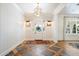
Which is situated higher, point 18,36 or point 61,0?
point 61,0

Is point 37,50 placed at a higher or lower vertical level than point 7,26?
lower

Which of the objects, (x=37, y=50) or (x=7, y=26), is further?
(x=37, y=50)

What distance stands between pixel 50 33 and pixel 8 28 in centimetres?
163

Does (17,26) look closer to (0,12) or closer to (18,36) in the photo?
(18,36)

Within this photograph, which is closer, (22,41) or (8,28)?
(8,28)

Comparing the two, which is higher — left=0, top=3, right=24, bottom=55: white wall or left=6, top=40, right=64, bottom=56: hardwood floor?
left=0, top=3, right=24, bottom=55: white wall

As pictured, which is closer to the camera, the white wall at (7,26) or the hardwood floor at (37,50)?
the white wall at (7,26)

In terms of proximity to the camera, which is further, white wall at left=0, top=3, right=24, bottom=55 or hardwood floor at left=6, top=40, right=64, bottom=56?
hardwood floor at left=6, top=40, right=64, bottom=56

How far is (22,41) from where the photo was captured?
4.93 meters

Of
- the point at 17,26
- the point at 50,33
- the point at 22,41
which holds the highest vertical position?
the point at 17,26

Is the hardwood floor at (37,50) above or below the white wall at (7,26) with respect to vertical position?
below

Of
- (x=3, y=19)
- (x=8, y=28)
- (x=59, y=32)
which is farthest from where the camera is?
(x=59, y=32)

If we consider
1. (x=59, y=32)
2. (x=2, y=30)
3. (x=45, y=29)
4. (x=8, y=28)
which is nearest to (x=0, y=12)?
(x=2, y=30)

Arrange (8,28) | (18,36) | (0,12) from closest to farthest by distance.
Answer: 1. (0,12)
2. (8,28)
3. (18,36)
